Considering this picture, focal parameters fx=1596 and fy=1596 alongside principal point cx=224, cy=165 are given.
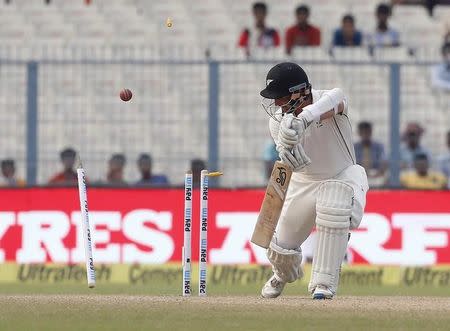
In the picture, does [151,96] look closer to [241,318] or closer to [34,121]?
[34,121]

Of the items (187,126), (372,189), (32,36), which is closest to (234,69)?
(187,126)

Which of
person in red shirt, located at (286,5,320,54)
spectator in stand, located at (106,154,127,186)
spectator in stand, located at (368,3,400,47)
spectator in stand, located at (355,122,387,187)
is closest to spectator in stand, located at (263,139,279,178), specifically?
spectator in stand, located at (355,122,387,187)

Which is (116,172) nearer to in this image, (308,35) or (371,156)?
(371,156)

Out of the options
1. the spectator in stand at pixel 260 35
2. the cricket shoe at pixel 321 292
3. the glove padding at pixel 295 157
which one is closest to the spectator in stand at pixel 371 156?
the spectator in stand at pixel 260 35

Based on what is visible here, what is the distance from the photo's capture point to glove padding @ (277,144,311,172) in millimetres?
12531

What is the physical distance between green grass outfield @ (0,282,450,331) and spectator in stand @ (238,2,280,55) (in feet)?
32.7

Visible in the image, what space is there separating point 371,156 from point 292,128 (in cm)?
Result: 772

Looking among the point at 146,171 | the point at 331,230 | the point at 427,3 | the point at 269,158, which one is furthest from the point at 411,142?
the point at 427,3

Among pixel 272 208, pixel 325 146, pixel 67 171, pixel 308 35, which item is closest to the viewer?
pixel 325 146

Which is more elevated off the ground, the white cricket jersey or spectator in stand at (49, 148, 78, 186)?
the white cricket jersey

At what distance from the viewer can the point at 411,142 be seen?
20031 millimetres

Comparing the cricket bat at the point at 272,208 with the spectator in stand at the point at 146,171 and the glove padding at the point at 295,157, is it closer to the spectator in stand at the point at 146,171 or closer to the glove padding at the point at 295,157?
the glove padding at the point at 295,157

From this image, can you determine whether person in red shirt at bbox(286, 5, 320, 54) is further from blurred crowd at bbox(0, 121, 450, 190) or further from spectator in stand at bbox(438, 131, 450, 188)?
spectator in stand at bbox(438, 131, 450, 188)

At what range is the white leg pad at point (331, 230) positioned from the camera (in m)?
12.8
